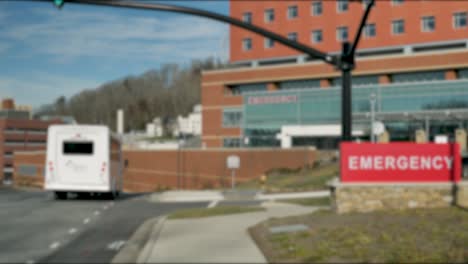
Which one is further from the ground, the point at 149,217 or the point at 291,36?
the point at 291,36

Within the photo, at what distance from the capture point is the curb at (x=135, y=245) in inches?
500

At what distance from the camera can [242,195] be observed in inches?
1464

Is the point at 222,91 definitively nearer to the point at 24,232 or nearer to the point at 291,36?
the point at 291,36

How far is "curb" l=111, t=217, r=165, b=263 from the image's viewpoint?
1270 cm

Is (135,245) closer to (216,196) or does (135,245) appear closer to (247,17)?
(216,196)

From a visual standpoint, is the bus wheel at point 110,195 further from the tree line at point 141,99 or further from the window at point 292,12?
the tree line at point 141,99

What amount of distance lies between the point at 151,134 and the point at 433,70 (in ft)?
310

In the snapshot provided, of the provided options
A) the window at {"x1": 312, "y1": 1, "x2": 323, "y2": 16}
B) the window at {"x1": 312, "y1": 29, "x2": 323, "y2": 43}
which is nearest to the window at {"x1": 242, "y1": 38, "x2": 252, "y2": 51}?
the window at {"x1": 312, "y1": 1, "x2": 323, "y2": 16}

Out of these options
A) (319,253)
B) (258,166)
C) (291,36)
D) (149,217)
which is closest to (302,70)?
(291,36)

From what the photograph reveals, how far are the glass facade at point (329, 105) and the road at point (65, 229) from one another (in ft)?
101

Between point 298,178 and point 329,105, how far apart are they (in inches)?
672

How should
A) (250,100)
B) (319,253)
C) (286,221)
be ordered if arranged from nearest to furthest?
(319,253) → (286,221) → (250,100)

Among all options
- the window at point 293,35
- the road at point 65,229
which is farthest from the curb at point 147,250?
the window at point 293,35

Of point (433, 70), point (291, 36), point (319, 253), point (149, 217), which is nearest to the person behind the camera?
point (319, 253)
